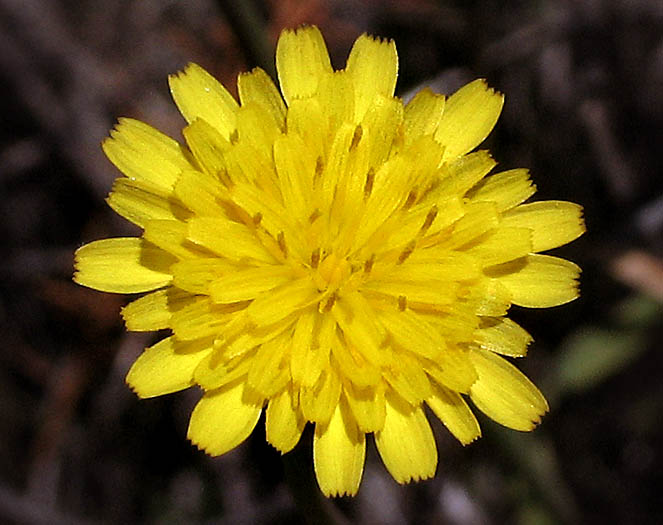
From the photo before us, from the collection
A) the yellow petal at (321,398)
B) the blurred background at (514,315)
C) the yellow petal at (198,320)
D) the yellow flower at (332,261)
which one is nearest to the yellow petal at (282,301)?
the yellow flower at (332,261)

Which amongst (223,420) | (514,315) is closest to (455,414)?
(223,420)

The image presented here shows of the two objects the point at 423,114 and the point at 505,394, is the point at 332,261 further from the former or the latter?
the point at 505,394

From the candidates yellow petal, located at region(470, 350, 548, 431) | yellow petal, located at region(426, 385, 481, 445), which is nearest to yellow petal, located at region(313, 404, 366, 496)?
yellow petal, located at region(426, 385, 481, 445)

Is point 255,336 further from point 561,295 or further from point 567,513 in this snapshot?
point 567,513

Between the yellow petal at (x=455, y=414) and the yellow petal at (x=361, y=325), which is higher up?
the yellow petal at (x=361, y=325)

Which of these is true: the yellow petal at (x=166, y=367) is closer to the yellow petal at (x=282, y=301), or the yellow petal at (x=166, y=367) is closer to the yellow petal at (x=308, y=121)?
the yellow petal at (x=282, y=301)

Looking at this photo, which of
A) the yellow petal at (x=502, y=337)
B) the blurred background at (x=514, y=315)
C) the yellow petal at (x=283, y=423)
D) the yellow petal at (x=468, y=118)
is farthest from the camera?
the blurred background at (x=514, y=315)

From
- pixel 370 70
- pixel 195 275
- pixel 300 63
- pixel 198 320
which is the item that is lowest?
pixel 198 320
